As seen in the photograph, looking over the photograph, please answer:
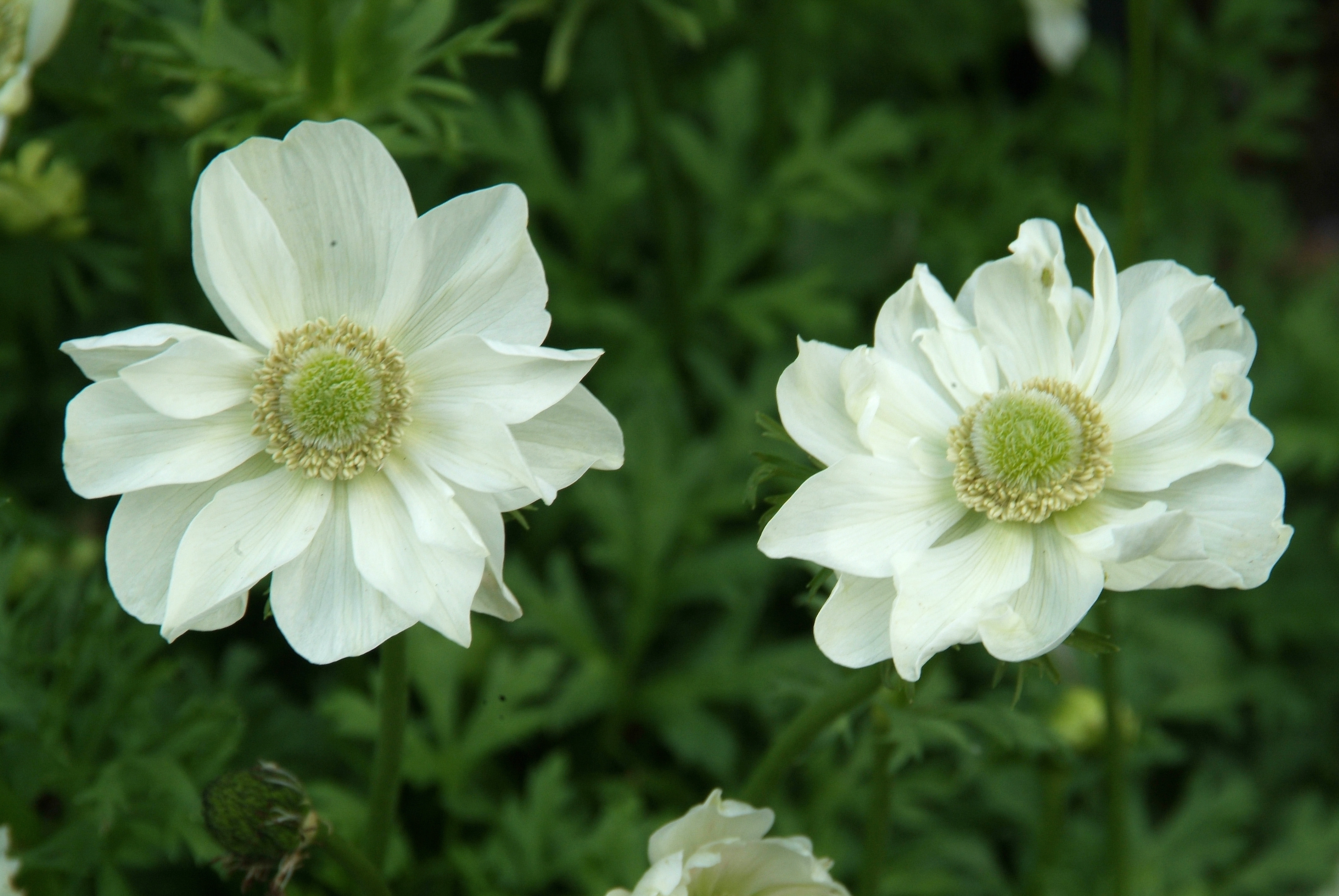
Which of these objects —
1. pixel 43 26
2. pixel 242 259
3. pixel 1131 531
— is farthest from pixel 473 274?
pixel 43 26

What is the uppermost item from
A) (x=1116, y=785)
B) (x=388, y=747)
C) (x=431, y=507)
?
(x=431, y=507)

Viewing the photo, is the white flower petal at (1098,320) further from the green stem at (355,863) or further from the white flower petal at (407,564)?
the green stem at (355,863)

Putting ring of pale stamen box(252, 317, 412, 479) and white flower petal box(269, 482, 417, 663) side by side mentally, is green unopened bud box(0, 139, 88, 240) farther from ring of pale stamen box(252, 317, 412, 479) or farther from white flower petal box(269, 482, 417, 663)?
white flower petal box(269, 482, 417, 663)

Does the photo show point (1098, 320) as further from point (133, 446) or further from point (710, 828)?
point (133, 446)

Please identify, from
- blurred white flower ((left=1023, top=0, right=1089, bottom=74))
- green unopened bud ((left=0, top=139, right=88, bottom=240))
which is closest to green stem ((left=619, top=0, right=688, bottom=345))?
blurred white flower ((left=1023, top=0, right=1089, bottom=74))

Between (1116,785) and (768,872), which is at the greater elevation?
(768,872)

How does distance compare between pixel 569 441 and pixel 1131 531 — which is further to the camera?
pixel 569 441

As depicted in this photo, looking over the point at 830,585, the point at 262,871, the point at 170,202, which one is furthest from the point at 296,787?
the point at 170,202
